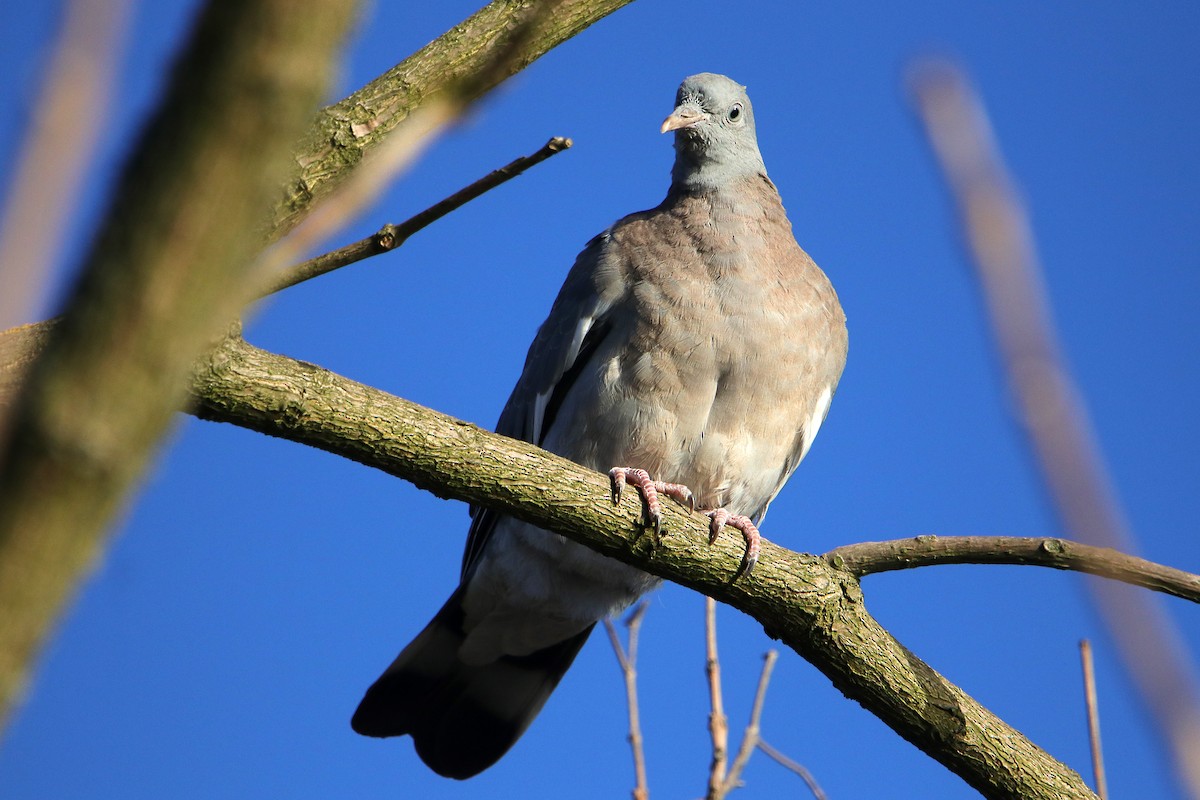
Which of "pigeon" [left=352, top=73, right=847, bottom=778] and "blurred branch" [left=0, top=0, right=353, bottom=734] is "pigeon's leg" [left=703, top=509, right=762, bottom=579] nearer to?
"pigeon" [left=352, top=73, right=847, bottom=778]

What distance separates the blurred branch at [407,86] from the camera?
3125 millimetres

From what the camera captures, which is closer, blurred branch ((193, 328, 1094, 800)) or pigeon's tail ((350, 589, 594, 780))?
blurred branch ((193, 328, 1094, 800))

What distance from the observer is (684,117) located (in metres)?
5.55

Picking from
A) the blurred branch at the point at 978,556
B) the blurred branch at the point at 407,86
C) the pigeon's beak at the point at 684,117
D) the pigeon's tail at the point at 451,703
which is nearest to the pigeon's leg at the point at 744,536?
the blurred branch at the point at 978,556

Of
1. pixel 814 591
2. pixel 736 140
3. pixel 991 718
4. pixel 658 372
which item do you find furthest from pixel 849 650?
pixel 736 140

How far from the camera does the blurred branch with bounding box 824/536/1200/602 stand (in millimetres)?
3230

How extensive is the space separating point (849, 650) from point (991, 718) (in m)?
0.47

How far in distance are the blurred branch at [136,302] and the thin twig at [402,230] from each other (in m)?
1.61

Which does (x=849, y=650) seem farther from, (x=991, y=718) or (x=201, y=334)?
(x=201, y=334)

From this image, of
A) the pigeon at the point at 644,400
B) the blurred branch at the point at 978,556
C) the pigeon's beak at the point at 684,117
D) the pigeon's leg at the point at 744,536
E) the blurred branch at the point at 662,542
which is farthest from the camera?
A: the pigeon's beak at the point at 684,117

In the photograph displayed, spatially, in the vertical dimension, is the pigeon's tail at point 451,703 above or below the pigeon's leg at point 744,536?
below

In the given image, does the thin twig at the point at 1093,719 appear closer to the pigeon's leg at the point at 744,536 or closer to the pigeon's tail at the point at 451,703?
the pigeon's leg at the point at 744,536

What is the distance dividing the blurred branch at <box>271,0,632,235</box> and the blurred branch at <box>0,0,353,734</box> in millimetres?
2300

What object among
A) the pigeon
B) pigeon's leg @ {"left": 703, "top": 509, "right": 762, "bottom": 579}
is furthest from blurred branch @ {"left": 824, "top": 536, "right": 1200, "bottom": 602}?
the pigeon
